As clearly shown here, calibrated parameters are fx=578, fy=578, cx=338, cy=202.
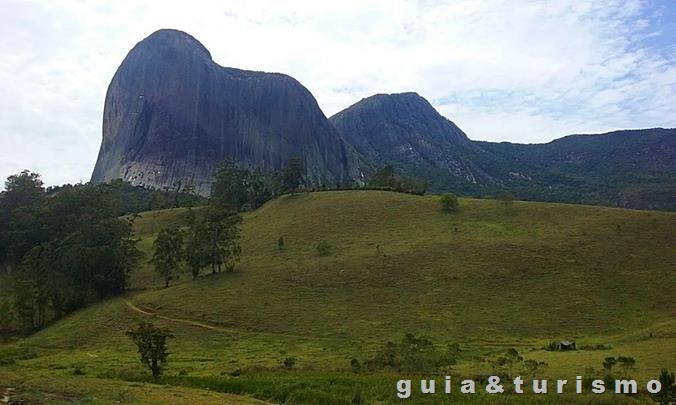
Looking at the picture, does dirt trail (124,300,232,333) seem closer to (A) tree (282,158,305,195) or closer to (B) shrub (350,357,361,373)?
(B) shrub (350,357,361,373)

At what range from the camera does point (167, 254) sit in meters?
68.8

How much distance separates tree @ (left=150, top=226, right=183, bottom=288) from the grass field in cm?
217

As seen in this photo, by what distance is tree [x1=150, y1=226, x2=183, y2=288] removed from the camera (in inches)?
2657

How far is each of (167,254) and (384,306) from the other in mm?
28932

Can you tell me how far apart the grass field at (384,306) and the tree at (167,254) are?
2172 millimetres

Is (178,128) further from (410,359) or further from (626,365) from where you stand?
(626,365)

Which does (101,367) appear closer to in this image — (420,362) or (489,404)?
(420,362)

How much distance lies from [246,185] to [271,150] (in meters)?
86.5

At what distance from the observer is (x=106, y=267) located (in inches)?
2717

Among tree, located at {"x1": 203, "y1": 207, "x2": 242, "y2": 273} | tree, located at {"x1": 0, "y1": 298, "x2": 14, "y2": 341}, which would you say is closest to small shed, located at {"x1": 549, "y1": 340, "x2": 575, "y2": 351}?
tree, located at {"x1": 203, "y1": 207, "x2": 242, "y2": 273}

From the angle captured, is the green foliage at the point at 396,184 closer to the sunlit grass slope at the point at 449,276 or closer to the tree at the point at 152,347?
the sunlit grass slope at the point at 449,276

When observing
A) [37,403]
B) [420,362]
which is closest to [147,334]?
[37,403]

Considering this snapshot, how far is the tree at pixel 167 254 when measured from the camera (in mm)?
67500

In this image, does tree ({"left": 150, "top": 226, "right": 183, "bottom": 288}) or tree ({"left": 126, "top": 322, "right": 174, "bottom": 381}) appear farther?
tree ({"left": 150, "top": 226, "right": 183, "bottom": 288})
